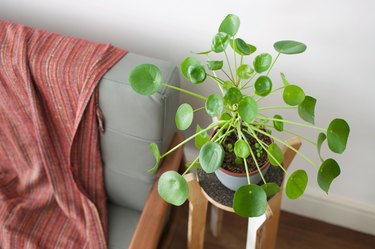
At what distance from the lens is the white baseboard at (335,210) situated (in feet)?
5.46

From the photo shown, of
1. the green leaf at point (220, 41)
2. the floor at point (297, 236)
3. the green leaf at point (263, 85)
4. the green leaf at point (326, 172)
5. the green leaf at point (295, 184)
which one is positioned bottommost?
the floor at point (297, 236)

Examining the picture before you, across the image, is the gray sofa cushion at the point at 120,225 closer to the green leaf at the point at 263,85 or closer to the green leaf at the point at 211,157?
the green leaf at the point at 211,157

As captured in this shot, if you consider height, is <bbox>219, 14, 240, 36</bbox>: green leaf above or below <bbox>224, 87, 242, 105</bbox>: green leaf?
above

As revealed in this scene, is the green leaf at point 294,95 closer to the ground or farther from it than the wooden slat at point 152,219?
farther from it

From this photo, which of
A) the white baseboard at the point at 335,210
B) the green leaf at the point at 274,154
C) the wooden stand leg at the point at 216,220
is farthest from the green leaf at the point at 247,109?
the white baseboard at the point at 335,210

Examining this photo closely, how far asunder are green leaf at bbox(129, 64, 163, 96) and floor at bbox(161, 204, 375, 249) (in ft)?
2.69

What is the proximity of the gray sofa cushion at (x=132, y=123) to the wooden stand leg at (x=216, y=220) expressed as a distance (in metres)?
0.38

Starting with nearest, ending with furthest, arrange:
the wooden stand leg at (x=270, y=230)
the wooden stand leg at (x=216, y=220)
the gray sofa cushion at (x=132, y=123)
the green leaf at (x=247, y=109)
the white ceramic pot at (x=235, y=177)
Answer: the green leaf at (x=247, y=109), the white ceramic pot at (x=235, y=177), the gray sofa cushion at (x=132, y=123), the wooden stand leg at (x=270, y=230), the wooden stand leg at (x=216, y=220)

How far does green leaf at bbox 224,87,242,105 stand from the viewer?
95 cm

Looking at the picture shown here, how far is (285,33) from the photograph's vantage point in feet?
4.08

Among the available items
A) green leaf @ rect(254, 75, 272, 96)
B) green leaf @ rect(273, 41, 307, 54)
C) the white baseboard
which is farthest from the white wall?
green leaf @ rect(254, 75, 272, 96)

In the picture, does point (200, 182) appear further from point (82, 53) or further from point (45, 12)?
point (45, 12)

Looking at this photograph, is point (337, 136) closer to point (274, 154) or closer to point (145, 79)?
point (274, 154)

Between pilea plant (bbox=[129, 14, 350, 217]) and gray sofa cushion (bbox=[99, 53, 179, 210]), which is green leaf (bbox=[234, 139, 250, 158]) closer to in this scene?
pilea plant (bbox=[129, 14, 350, 217])
